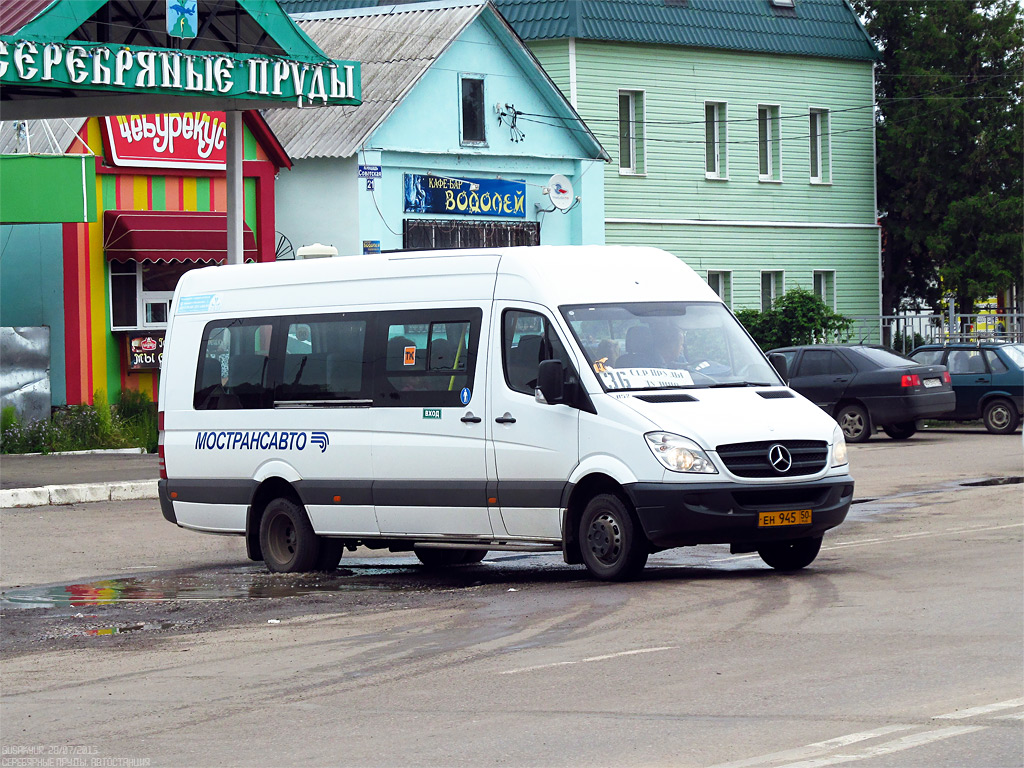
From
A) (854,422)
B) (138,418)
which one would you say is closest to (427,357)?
(138,418)

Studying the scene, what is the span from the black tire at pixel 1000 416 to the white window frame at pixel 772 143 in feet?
49.5

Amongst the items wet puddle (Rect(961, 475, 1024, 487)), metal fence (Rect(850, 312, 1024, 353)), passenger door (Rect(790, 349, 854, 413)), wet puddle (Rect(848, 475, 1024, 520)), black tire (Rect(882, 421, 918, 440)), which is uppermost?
metal fence (Rect(850, 312, 1024, 353))

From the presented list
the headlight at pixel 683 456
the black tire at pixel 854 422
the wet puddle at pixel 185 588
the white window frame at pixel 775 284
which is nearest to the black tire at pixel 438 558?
the wet puddle at pixel 185 588

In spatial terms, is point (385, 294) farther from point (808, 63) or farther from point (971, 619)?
point (808, 63)

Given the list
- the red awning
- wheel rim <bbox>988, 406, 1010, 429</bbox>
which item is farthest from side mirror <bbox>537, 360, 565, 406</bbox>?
wheel rim <bbox>988, 406, 1010, 429</bbox>

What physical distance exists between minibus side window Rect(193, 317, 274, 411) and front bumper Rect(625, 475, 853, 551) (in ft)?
12.4

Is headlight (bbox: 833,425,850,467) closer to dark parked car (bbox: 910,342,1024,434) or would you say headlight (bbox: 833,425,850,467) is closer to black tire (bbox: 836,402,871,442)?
black tire (bbox: 836,402,871,442)

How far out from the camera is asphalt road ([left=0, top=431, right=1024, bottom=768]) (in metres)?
6.98

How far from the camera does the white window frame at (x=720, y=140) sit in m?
42.0

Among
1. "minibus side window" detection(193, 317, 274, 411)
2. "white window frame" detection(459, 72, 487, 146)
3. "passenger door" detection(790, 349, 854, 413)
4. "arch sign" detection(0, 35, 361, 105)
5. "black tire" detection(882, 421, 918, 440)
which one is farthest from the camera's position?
"white window frame" detection(459, 72, 487, 146)

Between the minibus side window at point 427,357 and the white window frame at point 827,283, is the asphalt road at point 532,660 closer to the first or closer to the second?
the minibus side window at point 427,357

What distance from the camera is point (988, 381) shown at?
29062 millimetres

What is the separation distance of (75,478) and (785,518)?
12.3m

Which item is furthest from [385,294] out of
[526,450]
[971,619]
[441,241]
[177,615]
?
[441,241]
